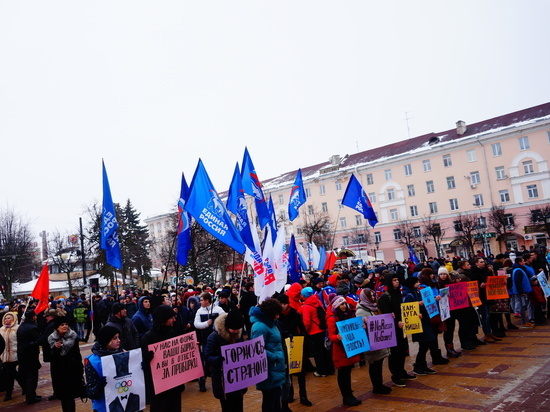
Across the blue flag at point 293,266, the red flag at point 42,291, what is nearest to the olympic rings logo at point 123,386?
the red flag at point 42,291

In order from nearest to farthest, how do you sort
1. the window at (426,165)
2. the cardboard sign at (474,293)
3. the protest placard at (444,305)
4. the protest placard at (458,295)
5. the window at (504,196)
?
1. the protest placard at (444,305)
2. the protest placard at (458,295)
3. the cardboard sign at (474,293)
4. the window at (504,196)
5. the window at (426,165)

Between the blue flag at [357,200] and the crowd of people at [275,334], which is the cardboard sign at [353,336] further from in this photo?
the blue flag at [357,200]

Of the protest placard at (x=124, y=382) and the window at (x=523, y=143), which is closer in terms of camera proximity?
the protest placard at (x=124, y=382)

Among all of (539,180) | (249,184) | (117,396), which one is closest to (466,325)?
(249,184)

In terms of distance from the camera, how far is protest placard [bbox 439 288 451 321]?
8.79m

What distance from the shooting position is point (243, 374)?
5.29 m

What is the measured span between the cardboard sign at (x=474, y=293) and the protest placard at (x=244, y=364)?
6.31 m

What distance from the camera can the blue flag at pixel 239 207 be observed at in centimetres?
904

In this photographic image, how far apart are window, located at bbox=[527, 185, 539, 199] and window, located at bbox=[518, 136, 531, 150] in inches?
167

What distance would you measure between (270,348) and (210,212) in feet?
11.8

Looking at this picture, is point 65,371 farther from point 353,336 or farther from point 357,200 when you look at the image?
point 357,200

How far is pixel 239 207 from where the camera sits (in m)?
10.6

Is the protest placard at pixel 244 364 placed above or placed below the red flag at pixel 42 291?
below

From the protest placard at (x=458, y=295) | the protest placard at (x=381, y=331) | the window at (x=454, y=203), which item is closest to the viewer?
the protest placard at (x=381, y=331)
